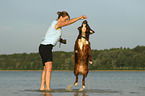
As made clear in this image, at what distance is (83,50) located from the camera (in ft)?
34.3

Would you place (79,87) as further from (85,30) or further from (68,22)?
(68,22)

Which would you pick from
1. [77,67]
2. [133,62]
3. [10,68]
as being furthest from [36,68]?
A: [77,67]

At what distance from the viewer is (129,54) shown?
80250 mm

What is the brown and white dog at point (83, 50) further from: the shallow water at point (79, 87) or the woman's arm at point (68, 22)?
the woman's arm at point (68, 22)

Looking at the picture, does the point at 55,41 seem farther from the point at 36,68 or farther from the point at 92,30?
the point at 36,68

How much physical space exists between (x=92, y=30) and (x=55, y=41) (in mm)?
1216

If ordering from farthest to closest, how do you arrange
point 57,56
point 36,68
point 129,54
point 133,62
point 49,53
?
point 57,56, point 36,68, point 129,54, point 133,62, point 49,53

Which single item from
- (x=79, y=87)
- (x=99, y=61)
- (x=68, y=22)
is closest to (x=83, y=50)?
(x=68, y=22)

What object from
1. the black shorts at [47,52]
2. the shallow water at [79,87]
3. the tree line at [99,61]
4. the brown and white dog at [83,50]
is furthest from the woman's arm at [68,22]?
the tree line at [99,61]

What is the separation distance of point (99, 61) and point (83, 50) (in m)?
66.2

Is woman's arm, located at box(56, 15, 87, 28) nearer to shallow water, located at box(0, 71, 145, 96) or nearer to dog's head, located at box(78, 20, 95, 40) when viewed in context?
dog's head, located at box(78, 20, 95, 40)

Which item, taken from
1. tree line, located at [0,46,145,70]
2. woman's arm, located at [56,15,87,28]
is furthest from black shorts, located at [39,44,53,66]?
tree line, located at [0,46,145,70]

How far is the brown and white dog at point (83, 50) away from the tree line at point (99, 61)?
2159 inches

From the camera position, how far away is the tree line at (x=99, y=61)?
243 ft
